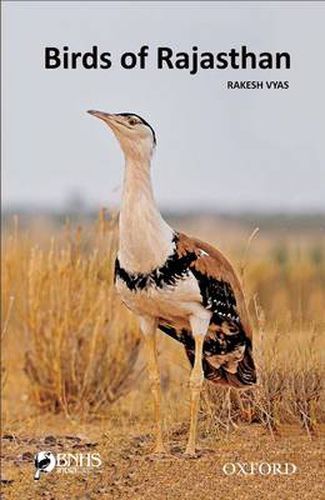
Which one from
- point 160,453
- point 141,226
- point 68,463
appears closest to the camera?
point 141,226

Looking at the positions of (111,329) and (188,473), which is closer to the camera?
(188,473)

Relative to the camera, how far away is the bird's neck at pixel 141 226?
3551 mm

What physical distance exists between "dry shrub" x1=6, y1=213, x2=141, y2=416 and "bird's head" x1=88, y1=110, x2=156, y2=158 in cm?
139

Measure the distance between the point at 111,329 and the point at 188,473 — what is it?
1.76 metres

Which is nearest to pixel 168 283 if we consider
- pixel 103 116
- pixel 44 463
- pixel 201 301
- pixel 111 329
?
pixel 201 301

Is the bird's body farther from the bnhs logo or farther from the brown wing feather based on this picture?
the bnhs logo

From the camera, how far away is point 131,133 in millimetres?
3611

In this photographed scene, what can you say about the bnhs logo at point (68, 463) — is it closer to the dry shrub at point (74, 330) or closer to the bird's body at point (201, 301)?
the bird's body at point (201, 301)

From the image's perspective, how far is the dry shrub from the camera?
5141 mm

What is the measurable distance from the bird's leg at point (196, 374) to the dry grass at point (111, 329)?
0.14 meters

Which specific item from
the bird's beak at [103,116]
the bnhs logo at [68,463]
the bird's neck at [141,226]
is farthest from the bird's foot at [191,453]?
the bird's beak at [103,116]

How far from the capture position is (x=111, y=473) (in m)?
3.84

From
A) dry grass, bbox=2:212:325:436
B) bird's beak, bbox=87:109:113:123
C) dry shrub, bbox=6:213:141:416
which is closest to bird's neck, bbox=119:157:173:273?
bird's beak, bbox=87:109:113:123

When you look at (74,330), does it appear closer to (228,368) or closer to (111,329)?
(111,329)
